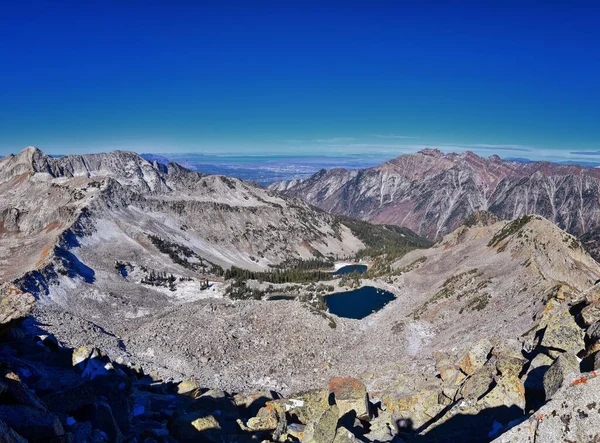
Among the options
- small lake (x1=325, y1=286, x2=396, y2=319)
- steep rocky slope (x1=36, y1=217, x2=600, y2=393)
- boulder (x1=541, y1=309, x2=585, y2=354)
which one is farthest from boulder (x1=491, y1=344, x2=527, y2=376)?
small lake (x1=325, y1=286, x2=396, y2=319)

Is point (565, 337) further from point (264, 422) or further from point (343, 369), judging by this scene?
point (343, 369)

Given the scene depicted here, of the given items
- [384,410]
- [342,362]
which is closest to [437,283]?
[342,362]

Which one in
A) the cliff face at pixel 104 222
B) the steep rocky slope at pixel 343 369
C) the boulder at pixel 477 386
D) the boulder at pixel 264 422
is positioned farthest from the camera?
the cliff face at pixel 104 222

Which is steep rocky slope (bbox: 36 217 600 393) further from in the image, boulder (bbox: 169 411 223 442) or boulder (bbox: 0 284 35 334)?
boulder (bbox: 0 284 35 334)

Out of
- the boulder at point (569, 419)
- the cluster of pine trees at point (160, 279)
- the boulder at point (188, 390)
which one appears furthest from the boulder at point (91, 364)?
the cluster of pine trees at point (160, 279)

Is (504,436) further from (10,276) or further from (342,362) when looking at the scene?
(10,276)

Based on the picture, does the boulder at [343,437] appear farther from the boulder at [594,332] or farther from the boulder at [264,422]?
the boulder at [594,332]

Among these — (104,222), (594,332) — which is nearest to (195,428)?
(594,332)

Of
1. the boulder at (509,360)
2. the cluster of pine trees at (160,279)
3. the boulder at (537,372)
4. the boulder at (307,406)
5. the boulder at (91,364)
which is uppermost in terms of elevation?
the boulder at (537,372)
